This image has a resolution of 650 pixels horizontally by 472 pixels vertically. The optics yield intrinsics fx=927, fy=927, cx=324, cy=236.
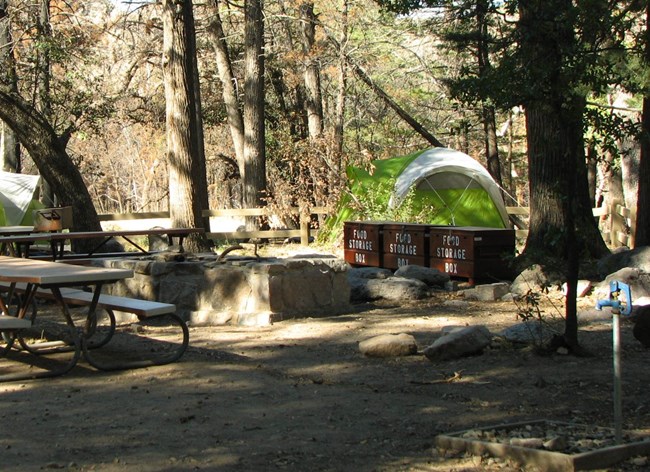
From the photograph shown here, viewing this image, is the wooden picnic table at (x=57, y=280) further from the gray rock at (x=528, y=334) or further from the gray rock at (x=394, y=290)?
the gray rock at (x=394, y=290)

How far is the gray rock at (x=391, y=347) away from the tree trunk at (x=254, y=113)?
16.5 metres

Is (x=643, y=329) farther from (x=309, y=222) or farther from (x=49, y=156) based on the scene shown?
(x=309, y=222)

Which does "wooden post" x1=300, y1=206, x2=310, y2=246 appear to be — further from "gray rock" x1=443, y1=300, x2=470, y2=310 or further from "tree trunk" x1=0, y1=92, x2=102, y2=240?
"gray rock" x1=443, y1=300, x2=470, y2=310

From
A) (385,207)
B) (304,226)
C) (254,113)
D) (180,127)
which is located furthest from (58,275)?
(254,113)

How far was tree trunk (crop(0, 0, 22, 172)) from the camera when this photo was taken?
60.8ft

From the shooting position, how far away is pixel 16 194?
23078 millimetres

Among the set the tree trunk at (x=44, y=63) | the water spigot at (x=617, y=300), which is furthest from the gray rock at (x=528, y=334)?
the tree trunk at (x=44, y=63)

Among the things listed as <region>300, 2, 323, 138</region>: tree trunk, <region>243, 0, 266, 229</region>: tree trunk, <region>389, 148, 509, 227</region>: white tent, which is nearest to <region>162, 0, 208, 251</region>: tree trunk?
<region>389, 148, 509, 227</region>: white tent

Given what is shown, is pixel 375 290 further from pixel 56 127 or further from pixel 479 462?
pixel 56 127

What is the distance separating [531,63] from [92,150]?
37646 millimetres

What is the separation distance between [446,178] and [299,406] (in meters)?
16.0

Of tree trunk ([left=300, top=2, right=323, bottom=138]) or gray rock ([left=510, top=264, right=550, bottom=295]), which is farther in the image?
tree trunk ([left=300, top=2, right=323, bottom=138])

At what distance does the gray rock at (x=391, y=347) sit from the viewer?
7746 millimetres

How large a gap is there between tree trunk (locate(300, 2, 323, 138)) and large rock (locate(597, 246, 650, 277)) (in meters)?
14.6
